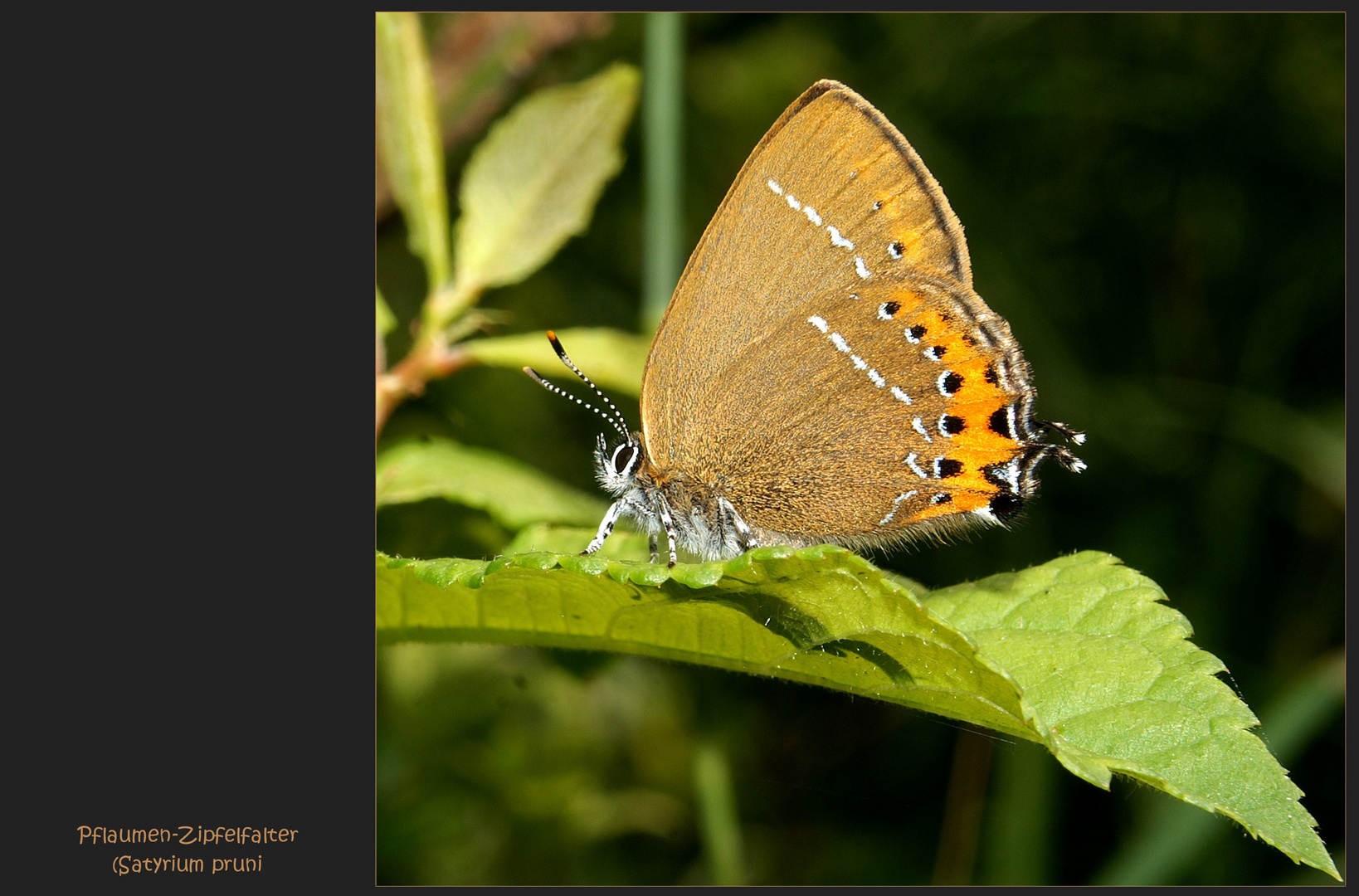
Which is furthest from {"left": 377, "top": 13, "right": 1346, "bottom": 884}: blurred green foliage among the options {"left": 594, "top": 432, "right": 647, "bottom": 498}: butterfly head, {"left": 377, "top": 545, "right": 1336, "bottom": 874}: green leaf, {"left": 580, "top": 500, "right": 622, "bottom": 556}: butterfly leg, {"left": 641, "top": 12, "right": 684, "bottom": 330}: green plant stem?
{"left": 377, "top": 545, "right": 1336, "bottom": 874}: green leaf

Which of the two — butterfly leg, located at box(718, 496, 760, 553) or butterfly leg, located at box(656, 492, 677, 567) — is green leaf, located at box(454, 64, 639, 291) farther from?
butterfly leg, located at box(718, 496, 760, 553)

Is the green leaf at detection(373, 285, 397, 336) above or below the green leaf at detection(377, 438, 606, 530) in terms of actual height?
above

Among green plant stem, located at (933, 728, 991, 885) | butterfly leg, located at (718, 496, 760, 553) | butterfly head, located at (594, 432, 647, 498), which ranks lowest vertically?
green plant stem, located at (933, 728, 991, 885)

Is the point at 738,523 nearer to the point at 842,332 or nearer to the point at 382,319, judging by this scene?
the point at 842,332

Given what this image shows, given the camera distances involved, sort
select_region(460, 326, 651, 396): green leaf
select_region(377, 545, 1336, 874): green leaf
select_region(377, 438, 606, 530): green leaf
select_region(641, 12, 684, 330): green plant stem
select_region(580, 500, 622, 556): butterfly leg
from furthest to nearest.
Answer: select_region(641, 12, 684, 330): green plant stem → select_region(460, 326, 651, 396): green leaf → select_region(580, 500, 622, 556): butterfly leg → select_region(377, 438, 606, 530): green leaf → select_region(377, 545, 1336, 874): green leaf

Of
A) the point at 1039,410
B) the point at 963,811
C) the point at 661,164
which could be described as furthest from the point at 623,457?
the point at 1039,410

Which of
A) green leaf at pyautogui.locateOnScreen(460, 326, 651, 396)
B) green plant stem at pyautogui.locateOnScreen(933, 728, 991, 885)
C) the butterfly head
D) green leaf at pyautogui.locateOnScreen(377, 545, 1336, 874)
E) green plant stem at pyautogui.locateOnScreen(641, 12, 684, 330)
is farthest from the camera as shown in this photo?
green plant stem at pyautogui.locateOnScreen(933, 728, 991, 885)

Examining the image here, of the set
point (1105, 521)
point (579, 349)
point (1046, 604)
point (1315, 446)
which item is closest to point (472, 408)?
point (579, 349)
